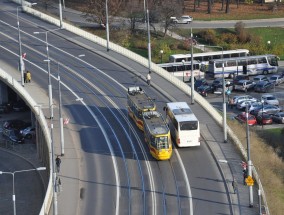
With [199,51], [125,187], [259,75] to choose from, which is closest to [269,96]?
[259,75]

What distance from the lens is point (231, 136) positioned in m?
65.3

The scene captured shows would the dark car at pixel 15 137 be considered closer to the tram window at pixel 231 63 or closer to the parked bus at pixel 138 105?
the parked bus at pixel 138 105

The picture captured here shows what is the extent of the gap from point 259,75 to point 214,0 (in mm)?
36986

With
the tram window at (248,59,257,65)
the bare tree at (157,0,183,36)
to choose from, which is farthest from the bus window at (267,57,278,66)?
the bare tree at (157,0,183,36)

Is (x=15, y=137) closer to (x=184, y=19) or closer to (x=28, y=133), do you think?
(x=28, y=133)

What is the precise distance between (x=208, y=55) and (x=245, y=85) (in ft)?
37.4

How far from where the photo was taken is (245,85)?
3930 inches

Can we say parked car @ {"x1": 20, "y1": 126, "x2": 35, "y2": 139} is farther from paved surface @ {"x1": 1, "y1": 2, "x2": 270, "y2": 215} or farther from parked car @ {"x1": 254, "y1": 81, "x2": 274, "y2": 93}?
parked car @ {"x1": 254, "y1": 81, "x2": 274, "y2": 93}

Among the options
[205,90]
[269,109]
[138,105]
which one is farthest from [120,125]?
[205,90]

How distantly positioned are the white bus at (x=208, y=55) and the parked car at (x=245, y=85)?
7686 millimetres

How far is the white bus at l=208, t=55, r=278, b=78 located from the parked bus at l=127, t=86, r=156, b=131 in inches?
1437

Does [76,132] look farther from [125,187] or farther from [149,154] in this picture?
[125,187]

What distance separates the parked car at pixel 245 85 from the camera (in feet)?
328

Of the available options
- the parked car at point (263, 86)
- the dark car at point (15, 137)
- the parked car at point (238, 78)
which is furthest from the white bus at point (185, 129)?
the parked car at point (238, 78)
